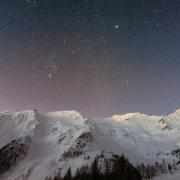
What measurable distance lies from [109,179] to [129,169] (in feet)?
67.4

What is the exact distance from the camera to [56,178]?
18525 centimetres

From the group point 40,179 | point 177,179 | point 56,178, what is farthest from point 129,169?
point 40,179

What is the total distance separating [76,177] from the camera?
586ft

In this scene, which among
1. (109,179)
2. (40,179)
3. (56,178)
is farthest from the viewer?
(40,179)

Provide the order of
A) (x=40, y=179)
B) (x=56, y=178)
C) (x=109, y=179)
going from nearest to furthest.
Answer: (x=109, y=179) → (x=56, y=178) → (x=40, y=179)

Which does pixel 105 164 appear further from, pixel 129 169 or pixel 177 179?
pixel 177 179

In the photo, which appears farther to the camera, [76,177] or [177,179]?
[177,179]

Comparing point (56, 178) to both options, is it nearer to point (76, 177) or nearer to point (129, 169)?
point (76, 177)

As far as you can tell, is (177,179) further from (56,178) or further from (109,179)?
(56,178)

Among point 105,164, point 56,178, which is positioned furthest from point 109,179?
point 56,178

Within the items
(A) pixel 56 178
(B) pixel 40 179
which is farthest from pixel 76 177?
(B) pixel 40 179

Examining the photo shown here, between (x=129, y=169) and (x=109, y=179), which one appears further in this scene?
(x=129, y=169)

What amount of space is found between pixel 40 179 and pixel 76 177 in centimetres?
3415

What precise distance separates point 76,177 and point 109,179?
21715 millimetres
